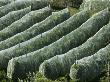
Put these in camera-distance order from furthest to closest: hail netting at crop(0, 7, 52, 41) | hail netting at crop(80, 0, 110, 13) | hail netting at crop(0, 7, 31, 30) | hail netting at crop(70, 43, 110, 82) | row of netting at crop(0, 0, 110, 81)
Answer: hail netting at crop(80, 0, 110, 13)
hail netting at crop(0, 7, 31, 30)
hail netting at crop(0, 7, 52, 41)
row of netting at crop(0, 0, 110, 81)
hail netting at crop(70, 43, 110, 82)

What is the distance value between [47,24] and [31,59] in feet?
30.6

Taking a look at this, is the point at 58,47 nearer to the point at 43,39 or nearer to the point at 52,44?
the point at 52,44

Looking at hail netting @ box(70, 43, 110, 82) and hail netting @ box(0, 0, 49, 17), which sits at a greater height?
hail netting @ box(70, 43, 110, 82)

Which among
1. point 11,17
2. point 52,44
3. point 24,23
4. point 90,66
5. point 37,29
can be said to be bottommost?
point 11,17

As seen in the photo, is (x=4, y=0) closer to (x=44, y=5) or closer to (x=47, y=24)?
(x=44, y=5)

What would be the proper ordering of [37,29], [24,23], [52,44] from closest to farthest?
[52,44] < [37,29] < [24,23]

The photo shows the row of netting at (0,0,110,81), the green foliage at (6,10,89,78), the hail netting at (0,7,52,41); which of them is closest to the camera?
the row of netting at (0,0,110,81)

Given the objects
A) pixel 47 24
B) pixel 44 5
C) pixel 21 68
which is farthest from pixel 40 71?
pixel 44 5

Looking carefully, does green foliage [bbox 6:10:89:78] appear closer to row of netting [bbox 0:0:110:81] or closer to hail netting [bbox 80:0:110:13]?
row of netting [bbox 0:0:110:81]

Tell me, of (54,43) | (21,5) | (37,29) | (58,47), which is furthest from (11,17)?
(58,47)

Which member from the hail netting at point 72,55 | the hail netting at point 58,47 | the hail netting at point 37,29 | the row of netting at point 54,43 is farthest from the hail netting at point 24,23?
the hail netting at point 72,55

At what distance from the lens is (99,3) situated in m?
56.7

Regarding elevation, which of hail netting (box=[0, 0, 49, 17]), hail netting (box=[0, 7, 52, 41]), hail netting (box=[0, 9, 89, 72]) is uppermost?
hail netting (box=[0, 9, 89, 72])

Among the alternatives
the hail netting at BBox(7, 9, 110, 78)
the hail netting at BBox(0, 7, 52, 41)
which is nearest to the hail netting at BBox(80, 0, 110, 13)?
the hail netting at BBox(7, 9, 110, 78)
